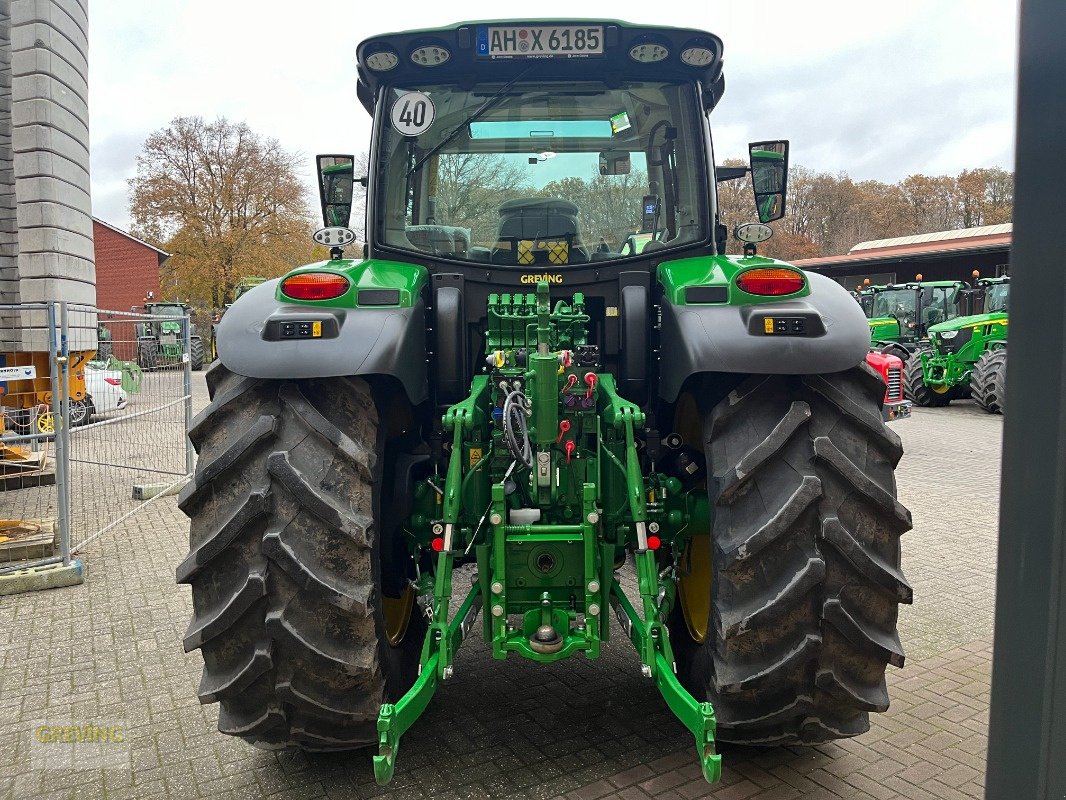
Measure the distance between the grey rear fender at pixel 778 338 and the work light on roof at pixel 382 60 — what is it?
5.73ft

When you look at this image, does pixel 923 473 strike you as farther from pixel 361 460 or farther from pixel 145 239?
pixel 145 239

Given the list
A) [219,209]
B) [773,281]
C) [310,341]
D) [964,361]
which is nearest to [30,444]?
[310,341]

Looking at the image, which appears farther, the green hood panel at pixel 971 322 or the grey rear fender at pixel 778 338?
the green hood panel at pixel 971 322

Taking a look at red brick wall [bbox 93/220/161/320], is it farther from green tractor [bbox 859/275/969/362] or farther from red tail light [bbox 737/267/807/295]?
red tail light [bbox 737/267/807/295]

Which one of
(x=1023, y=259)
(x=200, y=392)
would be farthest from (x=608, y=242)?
(x=200, y=392)

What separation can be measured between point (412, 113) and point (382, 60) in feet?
0.81

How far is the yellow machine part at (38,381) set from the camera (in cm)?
823

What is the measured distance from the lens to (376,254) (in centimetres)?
382

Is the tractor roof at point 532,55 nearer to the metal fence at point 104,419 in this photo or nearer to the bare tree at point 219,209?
the metal fence at point 104,419

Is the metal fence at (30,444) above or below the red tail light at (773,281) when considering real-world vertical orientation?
below

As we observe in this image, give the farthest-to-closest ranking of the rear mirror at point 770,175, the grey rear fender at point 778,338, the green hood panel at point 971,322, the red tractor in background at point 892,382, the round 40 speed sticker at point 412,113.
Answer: the green hood panel at point 971,322 → the red tractor in background at point 892,382 → the rear mirror at point 770,175 → the round 40 speed sticker at point 412,113 → the grey rear fender at point 778,338

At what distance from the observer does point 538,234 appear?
379cm

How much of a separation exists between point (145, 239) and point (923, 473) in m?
37.0

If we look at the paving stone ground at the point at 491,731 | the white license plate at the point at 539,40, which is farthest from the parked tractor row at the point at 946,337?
the white license plate at the point at 539,40
